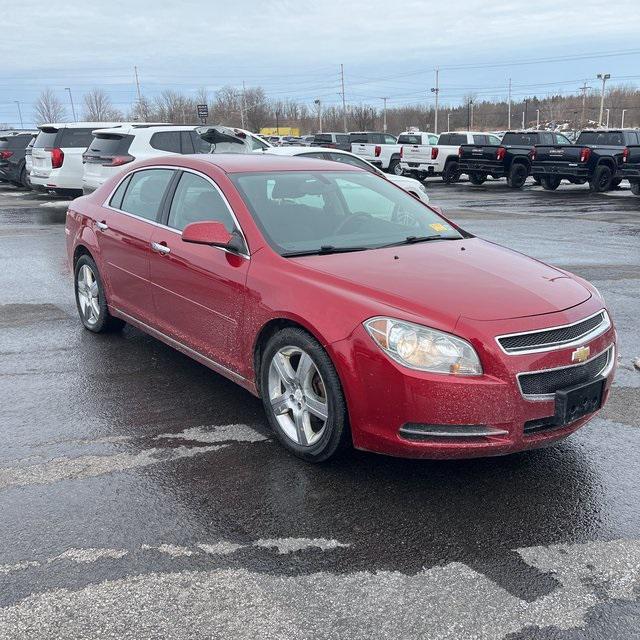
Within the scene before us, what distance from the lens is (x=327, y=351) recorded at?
360cm

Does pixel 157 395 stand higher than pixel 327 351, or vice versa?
pixel 327 351

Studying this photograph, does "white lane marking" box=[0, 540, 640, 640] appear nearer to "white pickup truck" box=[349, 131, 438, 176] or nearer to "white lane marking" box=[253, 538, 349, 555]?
"white lane marking" box=[253, 538, 349, 555]

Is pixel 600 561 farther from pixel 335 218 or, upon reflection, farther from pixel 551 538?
pixel 335 218

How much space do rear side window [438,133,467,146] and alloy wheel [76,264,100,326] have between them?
81.3 ft

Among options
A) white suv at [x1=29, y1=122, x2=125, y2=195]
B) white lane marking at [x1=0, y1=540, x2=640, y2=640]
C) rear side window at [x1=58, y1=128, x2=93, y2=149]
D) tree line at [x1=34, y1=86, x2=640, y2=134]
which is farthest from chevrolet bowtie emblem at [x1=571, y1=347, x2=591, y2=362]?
tree line at [x1=34, y1=86, x2=640, y2=134]

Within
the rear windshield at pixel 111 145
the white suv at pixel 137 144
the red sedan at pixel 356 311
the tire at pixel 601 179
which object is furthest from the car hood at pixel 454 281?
the tire at pixel 601 179

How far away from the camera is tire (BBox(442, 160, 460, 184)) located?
29.0m

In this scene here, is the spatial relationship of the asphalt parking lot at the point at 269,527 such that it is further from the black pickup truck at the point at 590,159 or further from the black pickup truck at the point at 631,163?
the black pickup truck at the point at 590,159

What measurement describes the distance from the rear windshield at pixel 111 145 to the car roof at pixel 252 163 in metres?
8.70

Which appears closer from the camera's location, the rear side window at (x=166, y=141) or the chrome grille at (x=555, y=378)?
the chrome grille at (x=555, y=378)

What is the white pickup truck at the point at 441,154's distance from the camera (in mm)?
28688

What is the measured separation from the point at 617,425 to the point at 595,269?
18.3 feet

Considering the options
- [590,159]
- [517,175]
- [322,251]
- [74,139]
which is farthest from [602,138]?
[322,251]

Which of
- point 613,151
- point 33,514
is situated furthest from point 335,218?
point 613,151
